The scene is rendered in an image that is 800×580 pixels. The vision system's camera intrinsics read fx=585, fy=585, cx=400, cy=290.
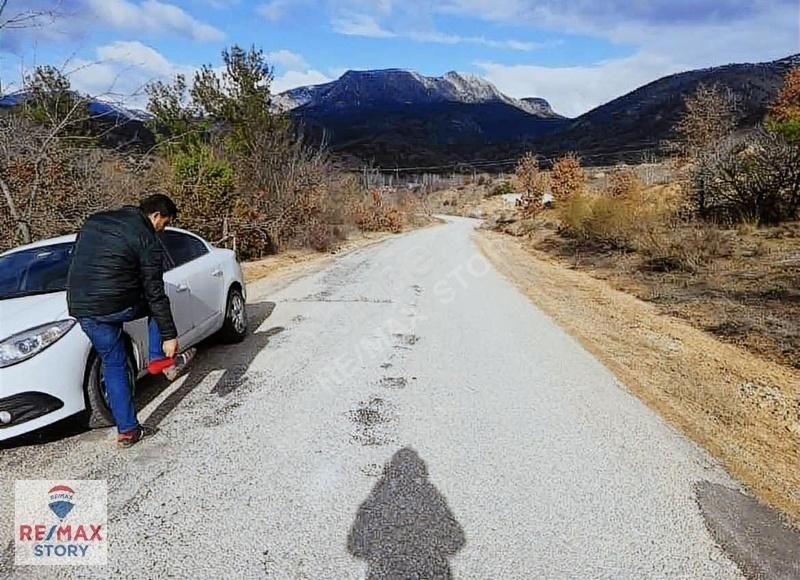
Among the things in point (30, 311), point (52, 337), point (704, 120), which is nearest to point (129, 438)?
point (52, 337)

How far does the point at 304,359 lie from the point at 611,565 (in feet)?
13.7

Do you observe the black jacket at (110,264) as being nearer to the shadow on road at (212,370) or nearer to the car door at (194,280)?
the shadow on road at (212,370)

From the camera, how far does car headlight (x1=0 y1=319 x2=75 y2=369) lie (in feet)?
12.6

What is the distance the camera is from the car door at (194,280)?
5.70 meters

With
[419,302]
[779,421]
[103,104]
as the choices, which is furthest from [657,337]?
[103,104]

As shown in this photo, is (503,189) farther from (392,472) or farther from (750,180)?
(392,472)

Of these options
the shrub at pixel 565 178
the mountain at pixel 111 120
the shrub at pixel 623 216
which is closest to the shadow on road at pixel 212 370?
the mountain at pixel 111 120

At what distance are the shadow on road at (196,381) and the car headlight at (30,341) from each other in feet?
1.74

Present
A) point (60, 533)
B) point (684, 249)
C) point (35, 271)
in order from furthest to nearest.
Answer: point (684, 249) → point (35, 271) → point (60, 533)

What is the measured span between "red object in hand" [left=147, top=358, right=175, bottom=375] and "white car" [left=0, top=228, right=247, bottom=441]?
0.44 metres

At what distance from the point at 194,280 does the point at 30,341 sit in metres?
2.14

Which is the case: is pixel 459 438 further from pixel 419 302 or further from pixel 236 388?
pixel 419 302

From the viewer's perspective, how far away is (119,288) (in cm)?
396

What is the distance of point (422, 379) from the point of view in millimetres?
5879
